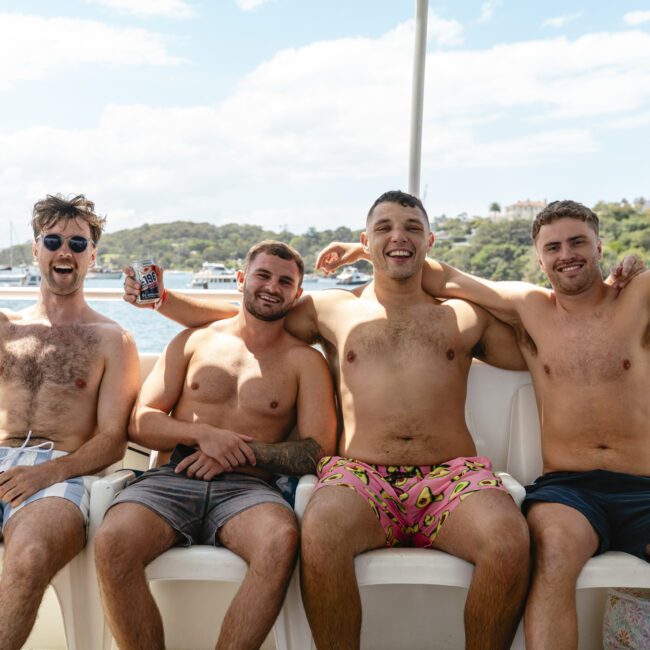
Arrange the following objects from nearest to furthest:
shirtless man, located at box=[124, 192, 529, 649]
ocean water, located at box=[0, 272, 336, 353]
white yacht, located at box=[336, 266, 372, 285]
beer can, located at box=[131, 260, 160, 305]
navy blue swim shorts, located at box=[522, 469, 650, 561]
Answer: shirtless man, located at box=[124, 192, 529, 649]
navy blue swim shorts, located at box=[522, 469, 650, 561]
beer can, located at box=[131, 260, 160, 305]
ocean water, located at box=[0, 272, 336, 353]
white yacht, located at box=[336, 266, 372, 285]

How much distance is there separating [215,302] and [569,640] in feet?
5.71

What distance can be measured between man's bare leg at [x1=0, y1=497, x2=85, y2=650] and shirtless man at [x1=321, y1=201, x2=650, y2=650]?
4.45 ft

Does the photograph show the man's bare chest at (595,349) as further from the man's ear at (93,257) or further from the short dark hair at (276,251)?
the man's ear at (93,257)

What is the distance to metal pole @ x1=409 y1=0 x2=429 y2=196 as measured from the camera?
11.0ft

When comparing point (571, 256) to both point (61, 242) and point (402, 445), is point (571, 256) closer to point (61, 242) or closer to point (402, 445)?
point (402, 445)

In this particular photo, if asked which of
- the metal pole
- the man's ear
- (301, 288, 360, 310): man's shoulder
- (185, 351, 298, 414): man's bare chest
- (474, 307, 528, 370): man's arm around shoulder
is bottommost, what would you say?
(185, 351, 298, 414): man's bare chest

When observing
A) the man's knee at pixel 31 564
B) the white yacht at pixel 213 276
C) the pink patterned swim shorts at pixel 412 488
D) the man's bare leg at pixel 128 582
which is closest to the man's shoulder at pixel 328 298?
the pink patterned swim shorts at pixel 412 488

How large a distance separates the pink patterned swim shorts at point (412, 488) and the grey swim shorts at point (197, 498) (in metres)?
0.23

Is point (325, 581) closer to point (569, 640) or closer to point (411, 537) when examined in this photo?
point (411, 537)

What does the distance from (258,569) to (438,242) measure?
57.8 feet

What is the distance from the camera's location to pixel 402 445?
2410mm

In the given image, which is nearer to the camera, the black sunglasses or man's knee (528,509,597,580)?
man's knee (528,509,597,580)

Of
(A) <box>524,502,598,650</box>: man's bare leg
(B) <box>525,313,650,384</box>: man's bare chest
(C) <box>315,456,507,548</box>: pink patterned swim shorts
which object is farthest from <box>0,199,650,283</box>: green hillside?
(A) <box>524,502,598,650</box>: man's bare leg

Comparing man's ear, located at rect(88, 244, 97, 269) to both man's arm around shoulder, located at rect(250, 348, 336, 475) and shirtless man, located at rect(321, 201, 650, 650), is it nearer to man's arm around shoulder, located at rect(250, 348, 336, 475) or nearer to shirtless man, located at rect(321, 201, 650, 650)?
man's arm around shoulder, located at rect(250, 348, 336, 475)
